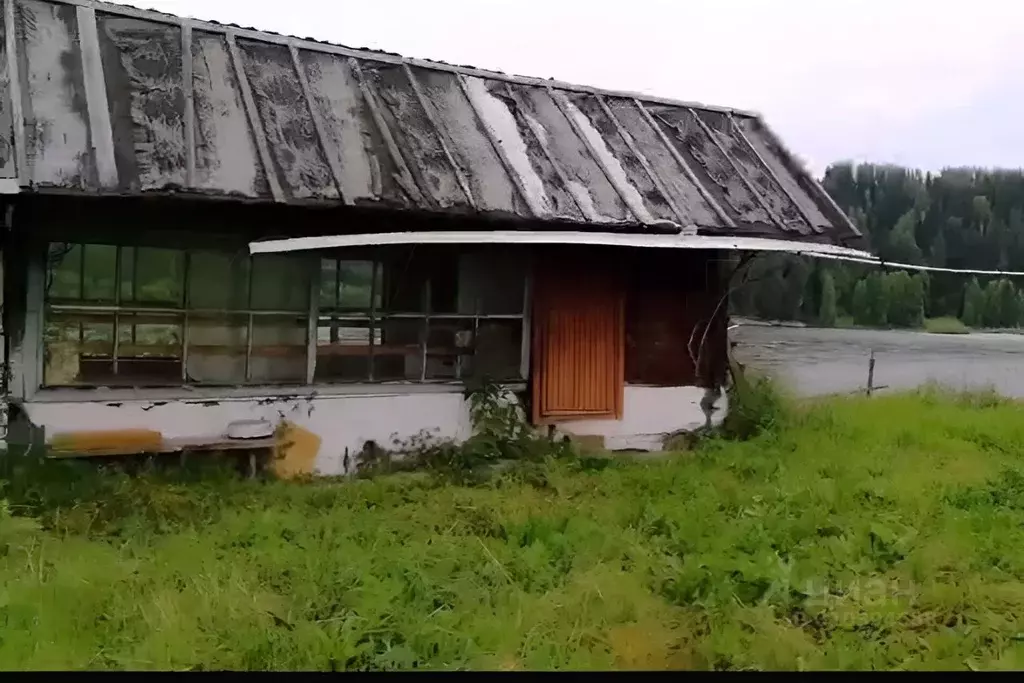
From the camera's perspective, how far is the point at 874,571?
4.77 m

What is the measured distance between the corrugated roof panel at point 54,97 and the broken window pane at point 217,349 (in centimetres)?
145

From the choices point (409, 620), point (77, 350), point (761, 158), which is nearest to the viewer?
point (409, 620)

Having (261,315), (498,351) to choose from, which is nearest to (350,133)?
(261,315)

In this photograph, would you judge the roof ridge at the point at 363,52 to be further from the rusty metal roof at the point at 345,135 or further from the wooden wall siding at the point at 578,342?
the wooden wall siding at the point at 578,342

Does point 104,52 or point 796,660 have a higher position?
point 104,52

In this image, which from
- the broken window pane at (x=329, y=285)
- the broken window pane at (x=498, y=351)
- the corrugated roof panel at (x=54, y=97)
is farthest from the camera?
the broken window pane at (x=498, y=351)

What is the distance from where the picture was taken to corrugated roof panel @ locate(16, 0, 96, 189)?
5.34m

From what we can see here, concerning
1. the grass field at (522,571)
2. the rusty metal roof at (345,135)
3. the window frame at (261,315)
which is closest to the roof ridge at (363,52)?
the rusty metal roof at (345,135)

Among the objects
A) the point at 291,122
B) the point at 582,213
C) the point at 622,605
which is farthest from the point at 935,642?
the point at 291,122

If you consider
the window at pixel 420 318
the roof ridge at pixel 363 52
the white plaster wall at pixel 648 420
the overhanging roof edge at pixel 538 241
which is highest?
the roof ridge at pixel 363 52

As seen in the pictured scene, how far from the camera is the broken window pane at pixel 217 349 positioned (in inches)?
251

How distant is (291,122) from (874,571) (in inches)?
210

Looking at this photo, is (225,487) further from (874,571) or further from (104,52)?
(874,571)

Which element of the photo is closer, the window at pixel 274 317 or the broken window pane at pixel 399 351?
the window at pixel 274 317
